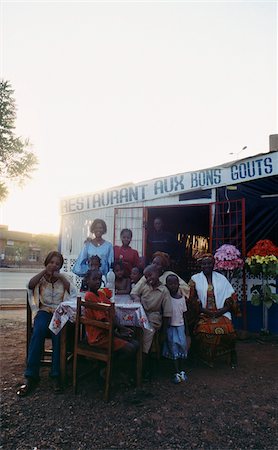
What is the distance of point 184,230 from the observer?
36.2 feet

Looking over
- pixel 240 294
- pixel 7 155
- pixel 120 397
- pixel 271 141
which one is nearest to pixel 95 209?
pixel 240 294

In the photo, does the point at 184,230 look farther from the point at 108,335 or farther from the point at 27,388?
the point at 27,388

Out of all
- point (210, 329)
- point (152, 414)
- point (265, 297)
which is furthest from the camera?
point (265, 297)

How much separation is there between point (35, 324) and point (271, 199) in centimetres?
530

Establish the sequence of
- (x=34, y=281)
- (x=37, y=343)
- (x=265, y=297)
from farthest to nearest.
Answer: (x=265, y=297) → (x=34, y=281) → (x=37, y=343)

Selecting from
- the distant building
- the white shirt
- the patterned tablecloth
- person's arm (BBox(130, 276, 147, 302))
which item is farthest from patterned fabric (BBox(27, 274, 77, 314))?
the distant building

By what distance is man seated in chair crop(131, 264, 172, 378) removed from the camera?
4.25 meters

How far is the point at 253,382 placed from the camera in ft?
13.8

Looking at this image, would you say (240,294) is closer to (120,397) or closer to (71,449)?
(120,397)

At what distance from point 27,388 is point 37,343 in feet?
1.49

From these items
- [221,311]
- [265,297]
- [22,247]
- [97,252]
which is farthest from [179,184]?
[22,247]

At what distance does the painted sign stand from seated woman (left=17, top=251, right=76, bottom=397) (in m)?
3.81

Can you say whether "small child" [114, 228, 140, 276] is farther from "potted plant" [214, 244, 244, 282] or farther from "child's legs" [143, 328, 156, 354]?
"child's legs" [143, 328, 156, 354]

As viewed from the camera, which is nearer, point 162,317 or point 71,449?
point 71,449
